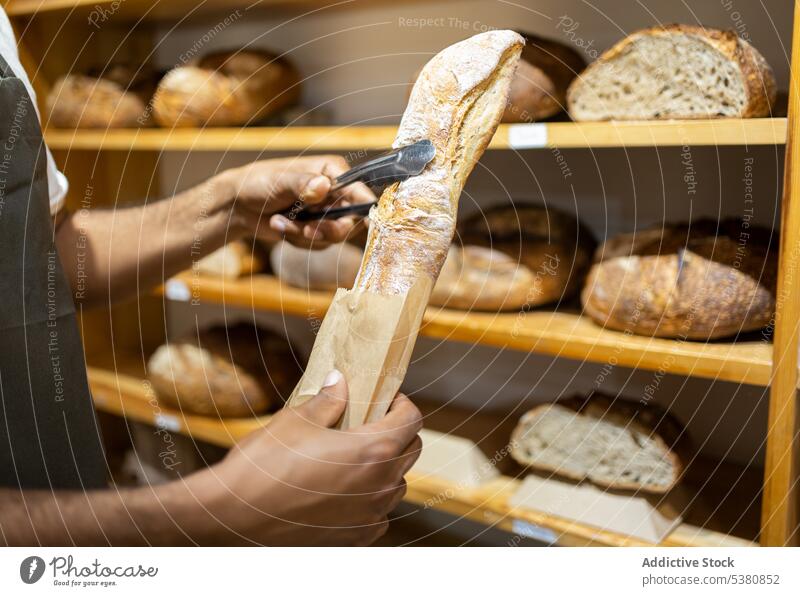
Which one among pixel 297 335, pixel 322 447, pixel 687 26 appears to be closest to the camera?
pixel 322 447

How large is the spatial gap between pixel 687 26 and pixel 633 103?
9 cm

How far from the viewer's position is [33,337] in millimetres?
589

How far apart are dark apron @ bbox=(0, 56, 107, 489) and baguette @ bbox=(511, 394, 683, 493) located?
0.53 metres

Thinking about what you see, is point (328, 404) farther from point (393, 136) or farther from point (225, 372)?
point (225, 372)

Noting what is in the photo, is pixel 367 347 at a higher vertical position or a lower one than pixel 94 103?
lower

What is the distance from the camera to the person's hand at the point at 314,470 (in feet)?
1.54

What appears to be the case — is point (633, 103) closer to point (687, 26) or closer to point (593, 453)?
point (687, 26)

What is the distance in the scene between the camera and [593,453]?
2.72 ft

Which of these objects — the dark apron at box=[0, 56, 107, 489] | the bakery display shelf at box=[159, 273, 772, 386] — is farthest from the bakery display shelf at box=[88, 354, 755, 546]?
the dark apron at box=[0, 56, 107, 489]
